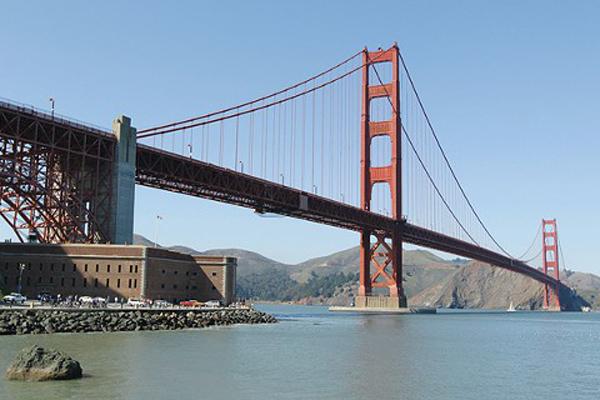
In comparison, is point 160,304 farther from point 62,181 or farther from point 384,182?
point 384,182

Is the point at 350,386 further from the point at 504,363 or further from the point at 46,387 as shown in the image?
the point at 504,363

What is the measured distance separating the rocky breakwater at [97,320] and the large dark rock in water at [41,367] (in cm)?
1780

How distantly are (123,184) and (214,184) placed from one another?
1367 cm

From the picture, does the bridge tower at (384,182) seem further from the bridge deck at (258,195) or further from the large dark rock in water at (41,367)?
the large dark rock in water at (41,367)

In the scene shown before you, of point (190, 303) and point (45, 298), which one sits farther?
point (190, 303)

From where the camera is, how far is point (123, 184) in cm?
6888

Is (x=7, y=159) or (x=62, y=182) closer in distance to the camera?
(x=7, y=159)

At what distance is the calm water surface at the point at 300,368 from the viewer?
83.7 feet

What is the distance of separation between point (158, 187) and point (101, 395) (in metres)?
57.0

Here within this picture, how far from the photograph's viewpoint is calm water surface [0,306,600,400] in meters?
25.5

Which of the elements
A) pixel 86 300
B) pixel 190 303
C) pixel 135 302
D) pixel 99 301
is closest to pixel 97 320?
pixel 99 301

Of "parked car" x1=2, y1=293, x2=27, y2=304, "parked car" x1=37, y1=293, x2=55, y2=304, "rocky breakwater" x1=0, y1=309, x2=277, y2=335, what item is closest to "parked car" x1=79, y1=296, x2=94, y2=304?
"parked car" x1=37, y1=293, x2=55, y2=304

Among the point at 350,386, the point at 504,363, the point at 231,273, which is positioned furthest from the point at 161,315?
the point at 350,386

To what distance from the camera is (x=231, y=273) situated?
74.0 metres
